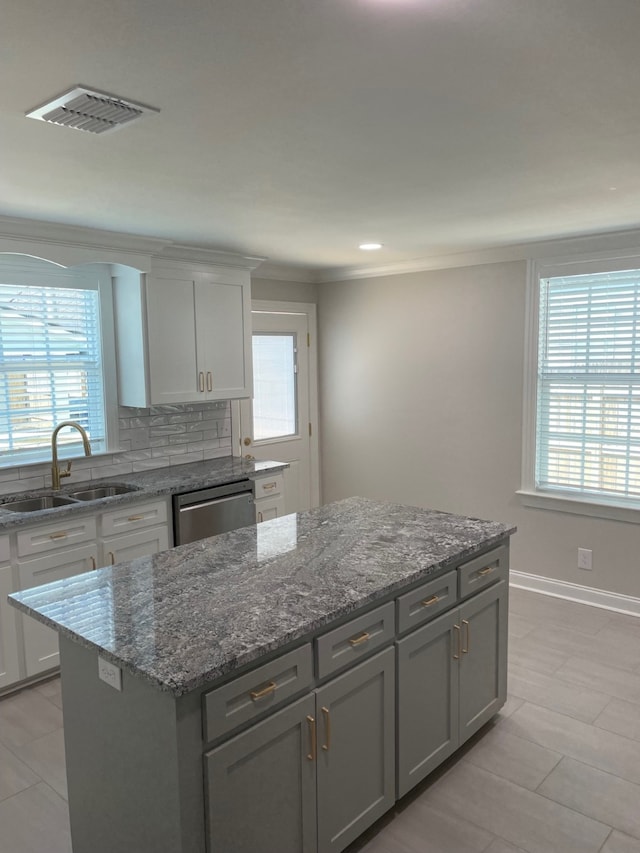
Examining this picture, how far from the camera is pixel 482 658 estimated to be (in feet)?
9.03

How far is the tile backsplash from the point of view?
3.79 metres

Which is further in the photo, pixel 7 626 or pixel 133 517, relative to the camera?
pixel 133 517

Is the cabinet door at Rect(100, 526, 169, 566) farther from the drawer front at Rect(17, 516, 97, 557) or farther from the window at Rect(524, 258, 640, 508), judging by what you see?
the window at Rect(524, 258, 640, 508)

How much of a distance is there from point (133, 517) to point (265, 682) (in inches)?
82.9

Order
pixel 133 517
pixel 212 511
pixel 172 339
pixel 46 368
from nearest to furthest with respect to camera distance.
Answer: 1. pixel 133 517
2. pixel 46 368
3. pixel 212 511
4. pixel 172 339

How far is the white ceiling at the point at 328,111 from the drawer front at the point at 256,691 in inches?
62.7

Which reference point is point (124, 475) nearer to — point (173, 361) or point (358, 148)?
point (173, 361)

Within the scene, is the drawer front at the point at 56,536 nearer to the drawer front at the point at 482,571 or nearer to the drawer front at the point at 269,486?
the drawer front at the point at 269,486

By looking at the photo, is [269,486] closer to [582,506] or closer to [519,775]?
[582,506]

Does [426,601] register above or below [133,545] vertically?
above

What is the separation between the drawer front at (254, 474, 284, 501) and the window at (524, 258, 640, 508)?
1.78 m

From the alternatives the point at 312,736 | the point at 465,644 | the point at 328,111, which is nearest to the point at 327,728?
the point at 312,736

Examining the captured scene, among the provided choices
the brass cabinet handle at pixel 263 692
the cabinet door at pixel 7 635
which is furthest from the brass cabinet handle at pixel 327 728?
the cabinet door at pixel 7 635

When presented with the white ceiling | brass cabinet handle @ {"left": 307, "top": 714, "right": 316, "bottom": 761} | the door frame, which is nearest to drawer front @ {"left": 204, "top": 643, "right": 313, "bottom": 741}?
brass cabinet handle @ {"left": 307, "top": 714, "right": 316, "bottom": 761}
